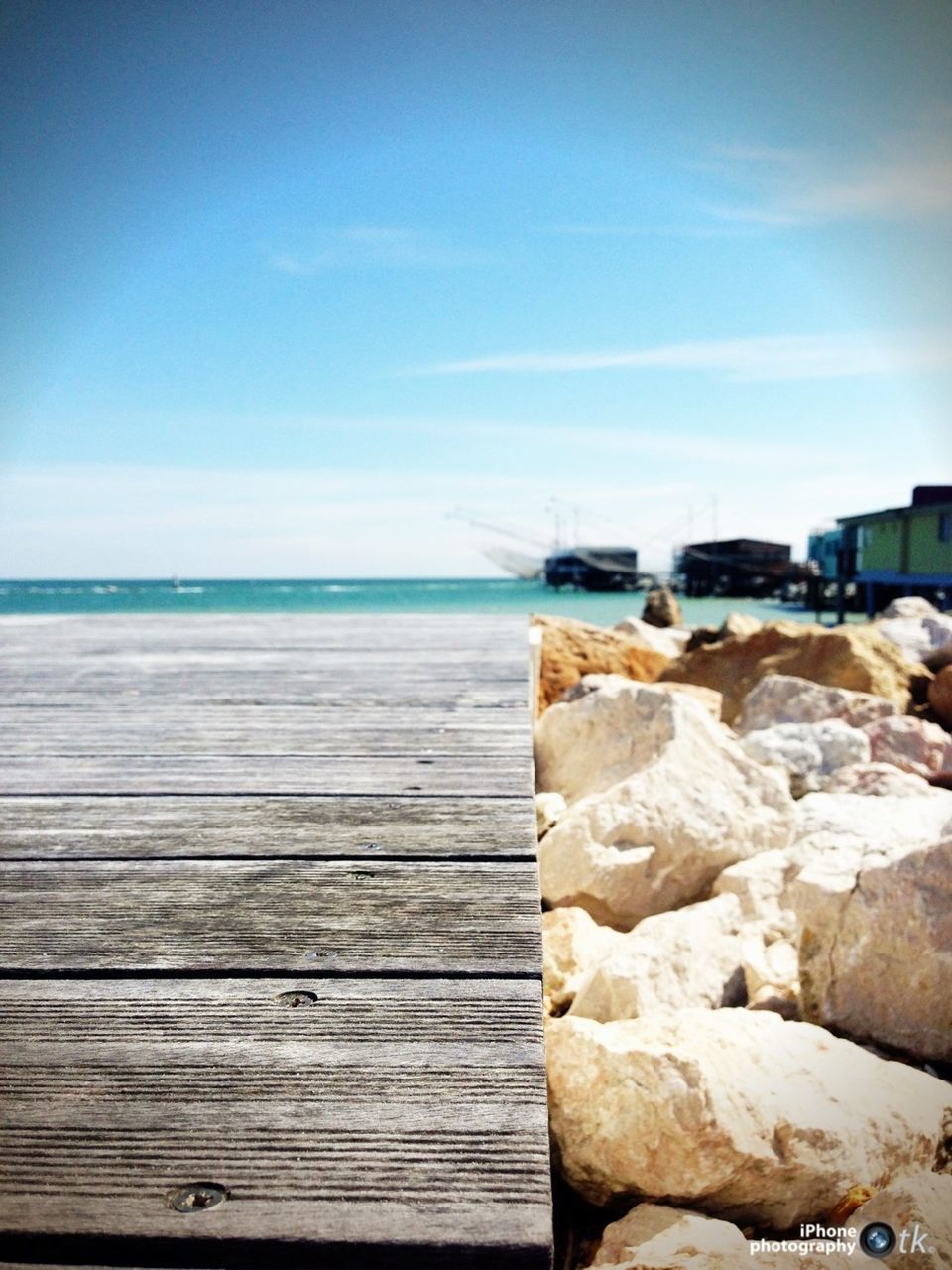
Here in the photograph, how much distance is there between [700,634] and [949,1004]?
24.9 ft

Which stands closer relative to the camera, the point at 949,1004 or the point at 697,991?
the point at 949,1004

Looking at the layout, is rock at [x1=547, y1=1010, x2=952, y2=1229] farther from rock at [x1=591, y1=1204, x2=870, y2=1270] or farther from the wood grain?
the wood grain

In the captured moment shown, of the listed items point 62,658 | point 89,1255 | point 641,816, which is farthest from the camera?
point 62,658

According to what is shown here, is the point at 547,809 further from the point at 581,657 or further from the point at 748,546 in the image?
the point at 748,546

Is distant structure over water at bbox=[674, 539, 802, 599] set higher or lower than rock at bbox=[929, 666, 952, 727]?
higher

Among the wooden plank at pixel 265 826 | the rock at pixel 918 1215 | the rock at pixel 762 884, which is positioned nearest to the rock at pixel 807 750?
the rock at pixel 762 884

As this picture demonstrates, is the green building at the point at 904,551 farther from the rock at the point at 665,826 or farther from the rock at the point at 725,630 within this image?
the rock at the point at 665,826

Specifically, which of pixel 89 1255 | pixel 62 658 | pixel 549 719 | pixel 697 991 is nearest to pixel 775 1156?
pixel 697 991

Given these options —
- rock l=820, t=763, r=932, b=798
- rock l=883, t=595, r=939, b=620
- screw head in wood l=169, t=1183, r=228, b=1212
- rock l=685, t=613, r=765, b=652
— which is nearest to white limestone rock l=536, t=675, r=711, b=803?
rock l=820, t=763, r=932, b=798

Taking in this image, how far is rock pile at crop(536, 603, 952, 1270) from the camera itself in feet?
6.16

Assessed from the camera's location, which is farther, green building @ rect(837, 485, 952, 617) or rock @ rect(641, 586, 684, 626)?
green building @ rect(837, 485, 952, 617)

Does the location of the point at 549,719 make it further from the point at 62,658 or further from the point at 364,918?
the point at 364,918

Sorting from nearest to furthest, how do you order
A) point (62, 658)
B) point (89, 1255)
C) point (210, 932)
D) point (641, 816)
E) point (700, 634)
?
1. point (89, 1255)
2. point (210, 932)
3. point (641, 816)
4. point (62, 658)
5. point (700, 634)

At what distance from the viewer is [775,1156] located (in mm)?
1869
